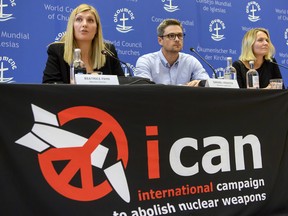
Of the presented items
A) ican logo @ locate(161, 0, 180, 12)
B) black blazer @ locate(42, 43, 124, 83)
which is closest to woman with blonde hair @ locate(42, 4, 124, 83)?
black blazer @ locate(42, 43, 124, 83)

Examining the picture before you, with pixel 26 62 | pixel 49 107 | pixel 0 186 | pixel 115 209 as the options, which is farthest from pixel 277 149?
pixel 26 62

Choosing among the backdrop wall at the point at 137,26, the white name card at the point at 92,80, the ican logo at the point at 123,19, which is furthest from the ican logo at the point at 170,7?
the white name card at the point at 92,80

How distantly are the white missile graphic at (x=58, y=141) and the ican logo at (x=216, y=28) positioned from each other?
266 centimetres

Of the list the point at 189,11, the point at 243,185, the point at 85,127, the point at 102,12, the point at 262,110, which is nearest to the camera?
the point at 85,127

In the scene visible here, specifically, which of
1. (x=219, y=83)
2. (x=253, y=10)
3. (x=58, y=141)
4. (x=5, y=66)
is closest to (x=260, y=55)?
(x=219, y=83)

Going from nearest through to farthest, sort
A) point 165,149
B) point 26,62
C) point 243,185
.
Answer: point 165,149, point 243,185, point 26,62

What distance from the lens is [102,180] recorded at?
1221 mm

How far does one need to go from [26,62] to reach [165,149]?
5.73 ft

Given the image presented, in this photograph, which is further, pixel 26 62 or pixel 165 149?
pixel 26 62

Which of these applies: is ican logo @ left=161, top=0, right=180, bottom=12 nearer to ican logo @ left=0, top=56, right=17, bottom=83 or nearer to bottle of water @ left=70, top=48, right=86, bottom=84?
ican logo @ left=0, top=56, right=17, bottom=83

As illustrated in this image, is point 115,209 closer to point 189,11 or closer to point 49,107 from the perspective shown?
point 49,107

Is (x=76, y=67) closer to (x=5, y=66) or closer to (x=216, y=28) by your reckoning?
(x=5, y=66)

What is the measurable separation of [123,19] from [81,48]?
1.24m

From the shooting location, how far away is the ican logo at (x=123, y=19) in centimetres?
318
